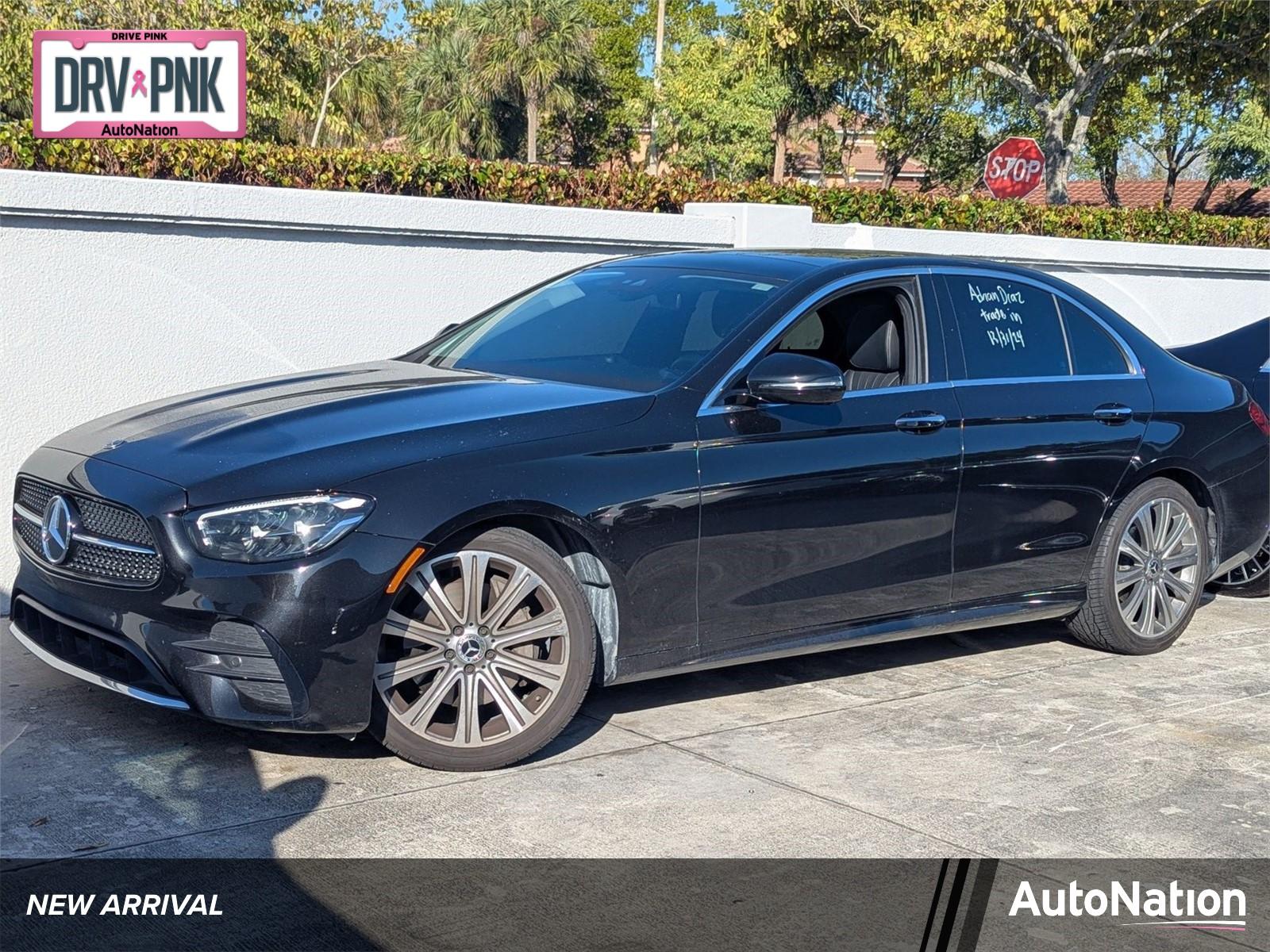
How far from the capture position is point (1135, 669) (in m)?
6.71

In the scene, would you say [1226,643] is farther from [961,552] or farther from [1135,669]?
[961,552]

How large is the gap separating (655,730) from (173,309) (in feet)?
12.3

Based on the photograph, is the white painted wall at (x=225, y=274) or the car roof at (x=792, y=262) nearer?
the car roof at (x=792, y=262)

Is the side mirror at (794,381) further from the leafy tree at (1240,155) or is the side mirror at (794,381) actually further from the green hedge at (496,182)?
the leafy tree at (1240,155)

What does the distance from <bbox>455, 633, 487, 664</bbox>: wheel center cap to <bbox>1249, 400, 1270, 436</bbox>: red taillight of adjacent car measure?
4305 mm

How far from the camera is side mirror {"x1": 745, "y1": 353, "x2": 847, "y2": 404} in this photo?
5.38m

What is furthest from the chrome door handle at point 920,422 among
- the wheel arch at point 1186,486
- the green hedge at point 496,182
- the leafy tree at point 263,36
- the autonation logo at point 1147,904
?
the leafy tree at point 263,36

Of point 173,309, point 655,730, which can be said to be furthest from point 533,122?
point 655,730

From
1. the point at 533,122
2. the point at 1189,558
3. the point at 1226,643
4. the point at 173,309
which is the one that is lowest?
the point at 1226,643

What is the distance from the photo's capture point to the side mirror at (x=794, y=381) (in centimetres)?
538

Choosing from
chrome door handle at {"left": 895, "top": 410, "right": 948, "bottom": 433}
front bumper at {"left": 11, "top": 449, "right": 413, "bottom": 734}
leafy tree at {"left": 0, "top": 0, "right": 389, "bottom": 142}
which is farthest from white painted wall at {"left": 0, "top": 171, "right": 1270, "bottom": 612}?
leafy tree at {"left": 0, "top": 0, "right": 389, "bottom": 142}

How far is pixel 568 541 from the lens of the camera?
507 centimetres

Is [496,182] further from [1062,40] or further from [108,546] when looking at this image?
[1062,40]

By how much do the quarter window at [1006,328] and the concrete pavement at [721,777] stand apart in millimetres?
1325
